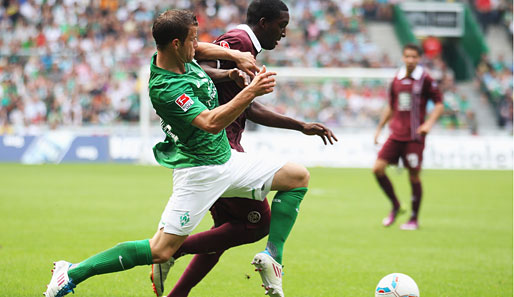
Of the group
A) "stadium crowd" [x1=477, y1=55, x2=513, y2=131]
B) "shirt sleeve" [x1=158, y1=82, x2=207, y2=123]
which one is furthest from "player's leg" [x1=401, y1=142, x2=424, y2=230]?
"stadium crowd" [x1=477, y1=55, x2=513, y2=131]

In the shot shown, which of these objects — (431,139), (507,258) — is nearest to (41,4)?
(431,139)

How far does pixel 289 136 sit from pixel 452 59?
609 inches

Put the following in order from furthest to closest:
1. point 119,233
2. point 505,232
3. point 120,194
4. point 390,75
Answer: point 390,75 → point 120,194 → point 505,232 → point 119,233

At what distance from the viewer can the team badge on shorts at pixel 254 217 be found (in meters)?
5.07

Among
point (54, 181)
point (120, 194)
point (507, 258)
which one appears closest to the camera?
point (507, 258)

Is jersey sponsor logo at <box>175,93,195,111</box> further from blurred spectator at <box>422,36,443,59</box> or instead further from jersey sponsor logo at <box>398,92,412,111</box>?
blurred spectator at <box>422,36,443,59</box>

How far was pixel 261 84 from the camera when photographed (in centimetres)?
425

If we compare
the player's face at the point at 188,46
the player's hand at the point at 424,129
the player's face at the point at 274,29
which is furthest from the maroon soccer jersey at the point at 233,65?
the player's hand at the point at 424,129

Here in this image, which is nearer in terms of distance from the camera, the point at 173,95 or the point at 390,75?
the point at 173,95

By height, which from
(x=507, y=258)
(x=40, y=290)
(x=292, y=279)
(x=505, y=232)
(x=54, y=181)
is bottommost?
(x=54, y=181)

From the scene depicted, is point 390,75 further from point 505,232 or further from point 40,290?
point 40,290

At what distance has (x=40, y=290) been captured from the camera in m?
5.55

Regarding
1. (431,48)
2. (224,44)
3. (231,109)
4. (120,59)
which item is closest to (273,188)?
(231,109)

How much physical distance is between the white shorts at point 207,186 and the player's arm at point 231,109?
1.28 feet
